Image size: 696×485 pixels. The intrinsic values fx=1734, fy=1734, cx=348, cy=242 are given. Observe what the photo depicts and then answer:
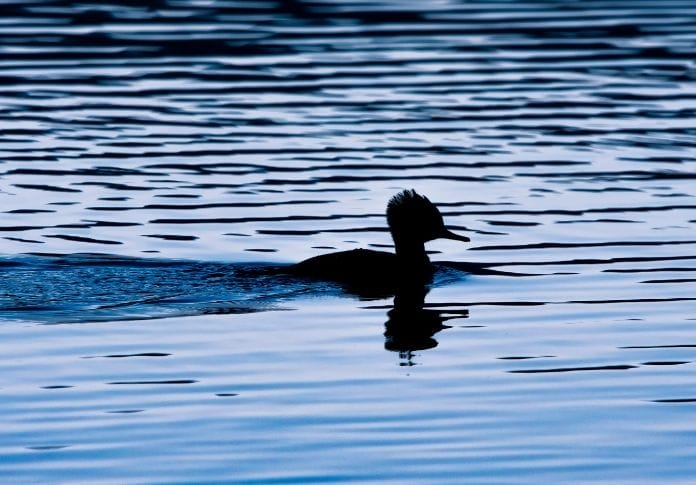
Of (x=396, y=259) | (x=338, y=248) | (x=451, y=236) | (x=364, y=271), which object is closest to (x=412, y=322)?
(x=364, y=271)

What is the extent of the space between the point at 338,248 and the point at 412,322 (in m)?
2.67

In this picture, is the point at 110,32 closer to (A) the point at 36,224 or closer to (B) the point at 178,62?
(B) the point at 178,62

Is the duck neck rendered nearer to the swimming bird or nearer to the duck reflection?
the swimming bird

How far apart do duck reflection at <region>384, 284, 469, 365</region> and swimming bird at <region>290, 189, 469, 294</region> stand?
18 centimetres

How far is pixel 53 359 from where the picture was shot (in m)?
11.6

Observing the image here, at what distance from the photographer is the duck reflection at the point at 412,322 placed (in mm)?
12414

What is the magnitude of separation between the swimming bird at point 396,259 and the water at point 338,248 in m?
0.20

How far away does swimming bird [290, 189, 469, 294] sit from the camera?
1423 cm

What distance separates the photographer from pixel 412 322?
1334 cm

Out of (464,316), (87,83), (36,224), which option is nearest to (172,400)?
(464,316)

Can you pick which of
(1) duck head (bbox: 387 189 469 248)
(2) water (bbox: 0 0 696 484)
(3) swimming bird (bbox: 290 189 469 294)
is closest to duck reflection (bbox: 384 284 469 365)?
A: (2) water (bbox: 0 0 696 484)

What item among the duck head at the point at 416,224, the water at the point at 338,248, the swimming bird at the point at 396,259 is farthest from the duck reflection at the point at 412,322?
the duck head at the point at 416,224

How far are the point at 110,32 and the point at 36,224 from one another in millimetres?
14231

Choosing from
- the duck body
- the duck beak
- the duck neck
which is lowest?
the duck body
